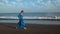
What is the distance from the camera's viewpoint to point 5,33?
19.9 ft

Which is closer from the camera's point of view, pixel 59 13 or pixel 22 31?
pixel 22 31

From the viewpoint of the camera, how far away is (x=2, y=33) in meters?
6.04

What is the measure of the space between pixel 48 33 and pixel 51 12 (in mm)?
10300

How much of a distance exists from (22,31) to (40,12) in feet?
36.4

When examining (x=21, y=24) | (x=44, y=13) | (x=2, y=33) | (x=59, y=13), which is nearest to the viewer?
(x=2, y=33)

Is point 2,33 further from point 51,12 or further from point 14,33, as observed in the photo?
point 51,12

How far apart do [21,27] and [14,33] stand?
0.55 m

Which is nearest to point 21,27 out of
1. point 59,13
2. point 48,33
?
point 48,33

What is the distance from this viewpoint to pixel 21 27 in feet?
21.4

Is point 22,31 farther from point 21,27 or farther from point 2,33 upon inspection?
point 2,33

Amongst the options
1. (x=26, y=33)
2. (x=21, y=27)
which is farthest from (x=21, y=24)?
(x=26, y=33)

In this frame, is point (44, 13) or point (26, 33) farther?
point (44, 13)

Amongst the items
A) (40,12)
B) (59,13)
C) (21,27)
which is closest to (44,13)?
(40,12)

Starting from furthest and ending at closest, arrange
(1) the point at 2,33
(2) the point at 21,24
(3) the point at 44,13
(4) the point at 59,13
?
1. (3) the point at 44,13
2. (4) the point at 59,13
3. (2) the point at 21,24
4. (1) the point at 2,33
